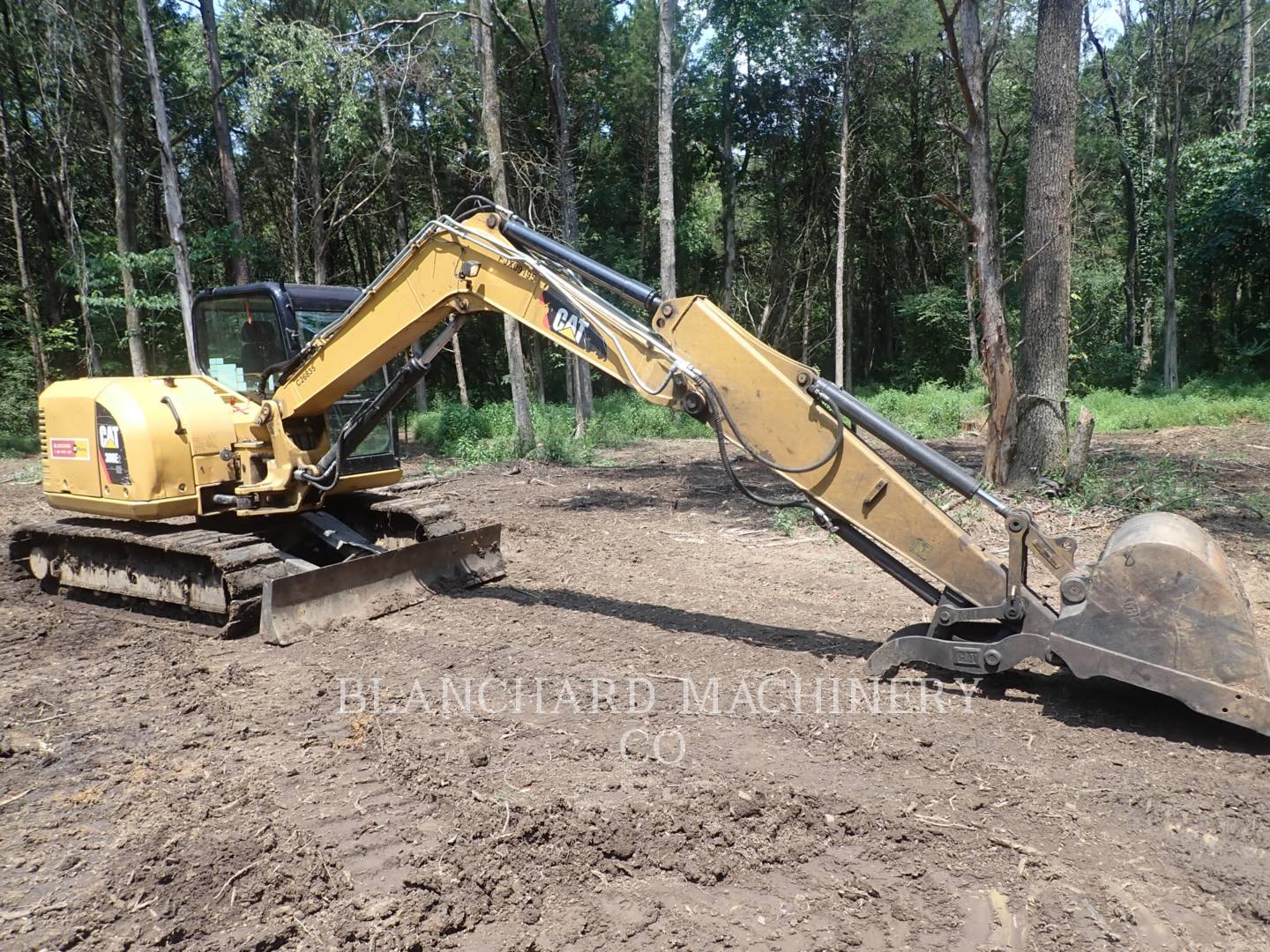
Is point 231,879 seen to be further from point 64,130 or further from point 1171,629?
point 64,130

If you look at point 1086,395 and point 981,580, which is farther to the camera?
point 1086,395

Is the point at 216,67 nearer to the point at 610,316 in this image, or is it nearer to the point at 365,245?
the point at 365,245

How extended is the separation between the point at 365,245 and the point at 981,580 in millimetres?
28656

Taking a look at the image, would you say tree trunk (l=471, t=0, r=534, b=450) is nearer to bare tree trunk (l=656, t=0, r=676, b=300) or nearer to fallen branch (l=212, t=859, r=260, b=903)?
bare tree trunk (l=656, t=0, r=676, b=300)

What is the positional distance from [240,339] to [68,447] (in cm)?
156

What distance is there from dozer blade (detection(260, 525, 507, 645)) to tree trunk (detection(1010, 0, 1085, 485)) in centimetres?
639

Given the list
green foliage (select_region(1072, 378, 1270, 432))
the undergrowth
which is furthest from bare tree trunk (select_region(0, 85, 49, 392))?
green foliage (select_region(1072, 378, 1270, 432))

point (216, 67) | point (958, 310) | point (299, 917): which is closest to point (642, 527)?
point (299, 917)

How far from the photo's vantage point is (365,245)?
1137 inches

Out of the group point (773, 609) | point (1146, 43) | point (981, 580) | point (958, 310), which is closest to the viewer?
point (981, 580)

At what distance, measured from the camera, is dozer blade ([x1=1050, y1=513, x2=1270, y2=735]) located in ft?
11.5

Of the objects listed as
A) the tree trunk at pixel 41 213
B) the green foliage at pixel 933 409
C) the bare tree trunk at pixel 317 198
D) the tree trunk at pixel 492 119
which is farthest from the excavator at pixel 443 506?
the tree trunk at pixel 41 213

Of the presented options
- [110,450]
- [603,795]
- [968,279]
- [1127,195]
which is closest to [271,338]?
[110,450]

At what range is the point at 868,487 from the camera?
165 inches
